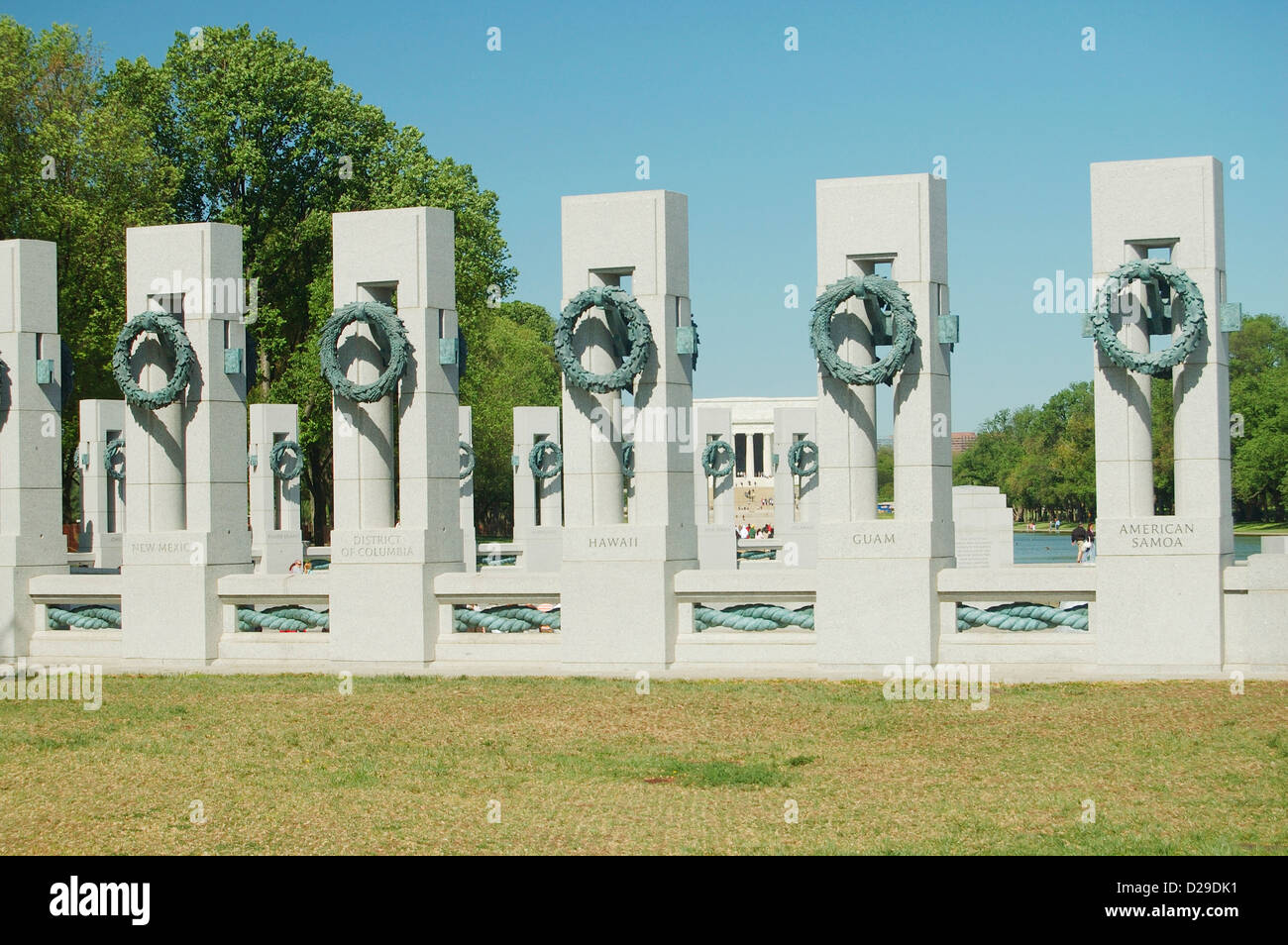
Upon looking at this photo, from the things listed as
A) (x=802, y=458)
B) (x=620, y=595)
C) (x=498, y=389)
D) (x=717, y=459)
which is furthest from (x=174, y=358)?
(x=498, y=389)

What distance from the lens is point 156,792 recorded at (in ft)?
43.0

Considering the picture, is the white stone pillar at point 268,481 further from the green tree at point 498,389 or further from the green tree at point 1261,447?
the green tree at point 1261,447

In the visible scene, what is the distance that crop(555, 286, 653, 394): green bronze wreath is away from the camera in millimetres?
19359

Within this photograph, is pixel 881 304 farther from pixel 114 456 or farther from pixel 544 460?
pixel 114 456

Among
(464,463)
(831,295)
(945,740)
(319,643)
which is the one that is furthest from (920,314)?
(464,463)

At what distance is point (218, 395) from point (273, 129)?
32576mm

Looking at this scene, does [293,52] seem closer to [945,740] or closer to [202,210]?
[202,210]

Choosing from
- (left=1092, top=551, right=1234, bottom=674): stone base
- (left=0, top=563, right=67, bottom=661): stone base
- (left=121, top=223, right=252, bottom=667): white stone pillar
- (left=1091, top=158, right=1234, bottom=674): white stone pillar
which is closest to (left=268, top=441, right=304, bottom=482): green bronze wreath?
(left=0, top=563, right=67, bottom=661): stone base

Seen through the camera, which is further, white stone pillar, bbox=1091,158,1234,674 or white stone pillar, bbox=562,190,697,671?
white stone pillar, bbox=562,190,697,671

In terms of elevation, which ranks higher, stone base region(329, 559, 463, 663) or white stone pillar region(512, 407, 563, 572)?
white stone pillar region(512, 407, 563, 572)

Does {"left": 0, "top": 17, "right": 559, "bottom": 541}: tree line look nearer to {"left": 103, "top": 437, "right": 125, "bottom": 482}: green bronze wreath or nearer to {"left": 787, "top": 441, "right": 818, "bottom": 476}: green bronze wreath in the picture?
{"left": 103, "top": 437, "right": 125, "bottom": 482}: green bronze wreath

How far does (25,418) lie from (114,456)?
24.6 meters

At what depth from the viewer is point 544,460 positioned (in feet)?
150

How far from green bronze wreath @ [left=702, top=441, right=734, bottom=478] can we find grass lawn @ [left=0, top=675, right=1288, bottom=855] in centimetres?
2563
